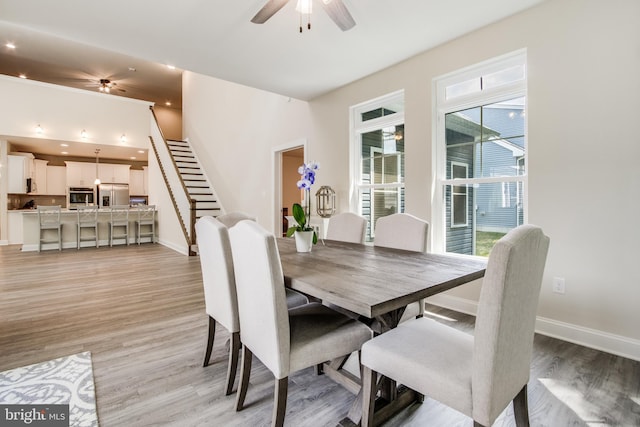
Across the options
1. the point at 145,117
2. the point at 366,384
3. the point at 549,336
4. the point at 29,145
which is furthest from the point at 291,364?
the point at 29,145

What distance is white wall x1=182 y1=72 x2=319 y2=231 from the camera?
18.0 feet

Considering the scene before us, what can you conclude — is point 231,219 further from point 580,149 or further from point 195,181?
point 195,181

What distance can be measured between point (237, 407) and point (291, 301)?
0.73 metres

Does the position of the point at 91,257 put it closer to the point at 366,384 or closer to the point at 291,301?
the point at 291,301

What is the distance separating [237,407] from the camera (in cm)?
163

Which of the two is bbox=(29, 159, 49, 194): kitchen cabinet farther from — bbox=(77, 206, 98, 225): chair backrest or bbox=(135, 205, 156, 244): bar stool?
bbox=(135, 205, 156, 244): bar stool

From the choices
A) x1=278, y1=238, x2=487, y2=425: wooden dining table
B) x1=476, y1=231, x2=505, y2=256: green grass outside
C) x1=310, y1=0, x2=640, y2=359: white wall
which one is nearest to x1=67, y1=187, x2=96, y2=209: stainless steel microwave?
x1=278, y1=238, x2=487, y2=425: wooden dining table

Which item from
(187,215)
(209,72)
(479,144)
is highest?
(209,72)

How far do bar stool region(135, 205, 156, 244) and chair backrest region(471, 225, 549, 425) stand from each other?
856cm

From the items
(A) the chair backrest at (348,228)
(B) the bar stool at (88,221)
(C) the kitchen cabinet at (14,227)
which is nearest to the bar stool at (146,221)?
(B) the bar stool at (88,221)

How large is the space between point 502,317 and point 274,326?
2.79ft

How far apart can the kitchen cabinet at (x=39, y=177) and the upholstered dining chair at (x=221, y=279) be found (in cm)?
979

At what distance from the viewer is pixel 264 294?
4.46ft

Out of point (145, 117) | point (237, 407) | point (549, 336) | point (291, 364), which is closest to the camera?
point (291, 364)
